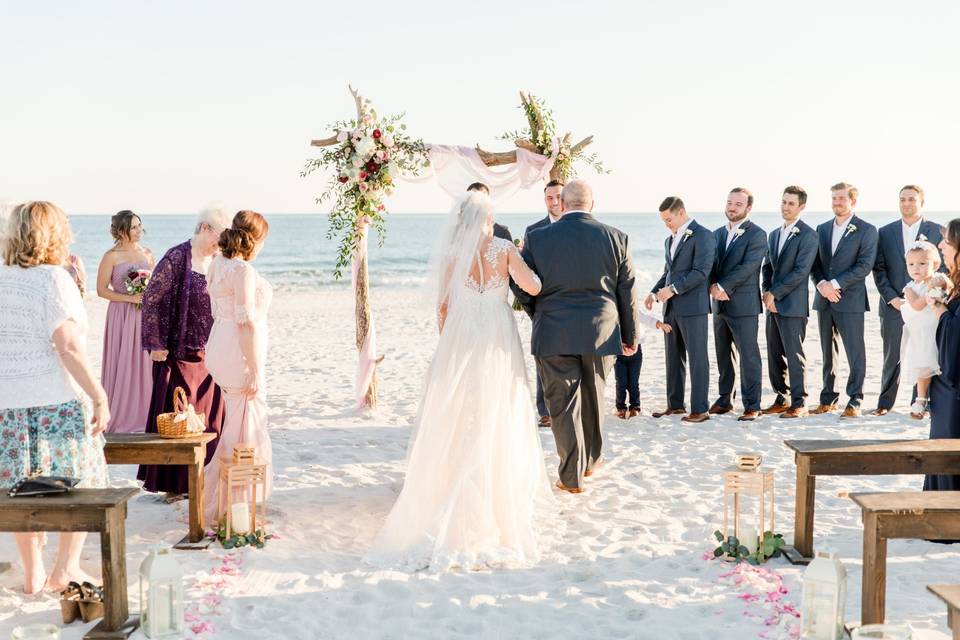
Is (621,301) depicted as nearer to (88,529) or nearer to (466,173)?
(466,173)

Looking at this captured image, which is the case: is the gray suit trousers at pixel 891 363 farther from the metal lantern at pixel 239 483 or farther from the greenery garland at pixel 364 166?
the metal lantern at pixel 239 483

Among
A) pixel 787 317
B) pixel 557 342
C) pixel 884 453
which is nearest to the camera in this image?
pixel 884 453

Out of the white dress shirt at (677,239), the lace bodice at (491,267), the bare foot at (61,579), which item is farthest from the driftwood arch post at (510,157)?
the bare foot at (61,579)

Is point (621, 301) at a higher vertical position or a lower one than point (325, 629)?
higher

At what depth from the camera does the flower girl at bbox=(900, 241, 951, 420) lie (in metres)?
5.32

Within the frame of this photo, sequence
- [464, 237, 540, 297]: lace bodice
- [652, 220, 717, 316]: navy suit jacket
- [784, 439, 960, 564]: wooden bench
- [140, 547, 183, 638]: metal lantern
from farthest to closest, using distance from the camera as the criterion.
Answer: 1. [652, 220, 717, 316]: navy suit jacket
2. [464, 237, 540, 297]: lace bodice
3. [784, 439, 960, 564]: wooden bench
4. [140, 547, 183, 638]: metal lantern

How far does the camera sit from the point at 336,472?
669cm

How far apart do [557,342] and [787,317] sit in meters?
3.50

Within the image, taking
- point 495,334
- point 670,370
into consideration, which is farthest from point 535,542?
point 670,370

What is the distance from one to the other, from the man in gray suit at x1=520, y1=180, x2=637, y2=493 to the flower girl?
73.6 inches

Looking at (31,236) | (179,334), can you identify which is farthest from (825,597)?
(179,334)

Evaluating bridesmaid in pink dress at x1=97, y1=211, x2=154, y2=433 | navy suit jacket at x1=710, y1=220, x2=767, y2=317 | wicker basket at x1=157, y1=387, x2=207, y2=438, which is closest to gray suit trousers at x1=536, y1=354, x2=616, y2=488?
wicker basket at x1=157, y1=387, x2=207, y2=438

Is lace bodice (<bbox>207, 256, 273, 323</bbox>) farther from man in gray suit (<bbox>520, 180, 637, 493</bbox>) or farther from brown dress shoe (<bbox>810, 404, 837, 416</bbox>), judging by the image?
brown dress shoe (<bbox>810, 404, 837, 416</bbox>)

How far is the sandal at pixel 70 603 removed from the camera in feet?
13.0
